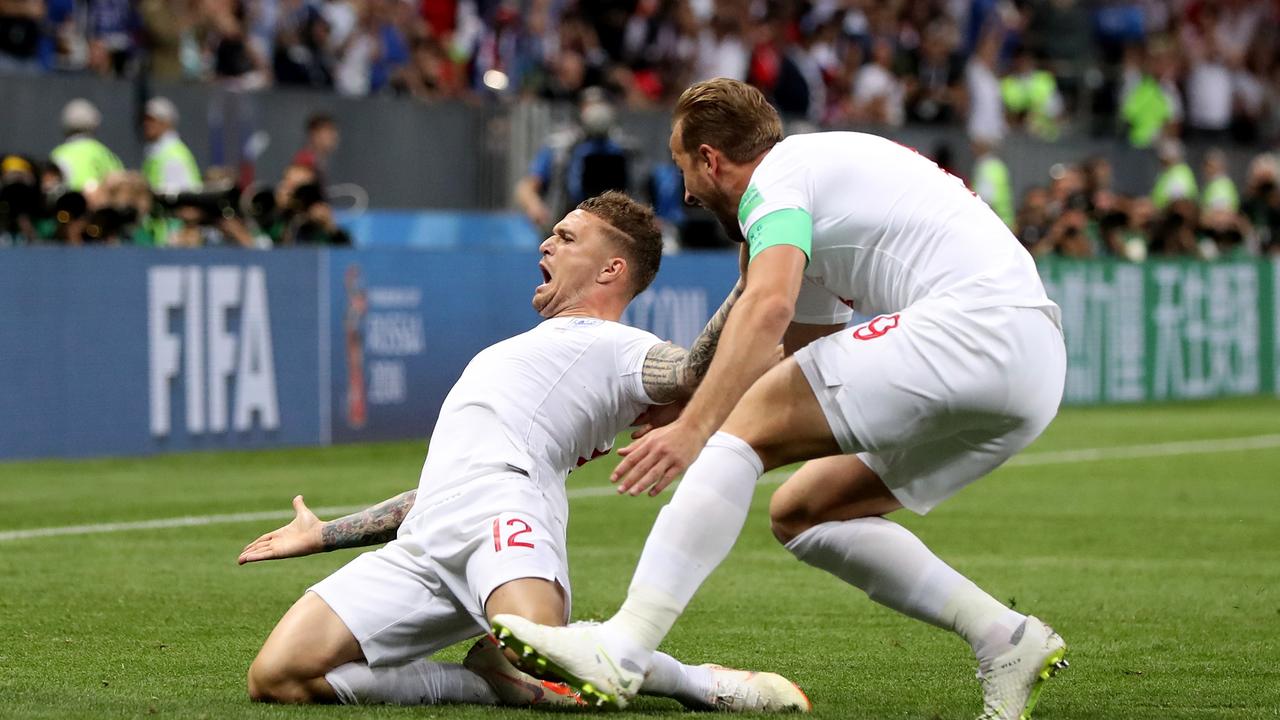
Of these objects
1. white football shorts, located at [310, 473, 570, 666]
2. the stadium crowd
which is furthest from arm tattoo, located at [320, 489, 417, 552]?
the stadium crowd

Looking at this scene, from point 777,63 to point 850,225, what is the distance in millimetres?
18248

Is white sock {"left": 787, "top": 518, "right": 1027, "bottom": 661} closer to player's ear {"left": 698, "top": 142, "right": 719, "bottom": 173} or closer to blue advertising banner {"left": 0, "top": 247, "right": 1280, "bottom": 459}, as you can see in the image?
player's ear {"left": 698, "top": 142, "right": 719, "bottom": 173}

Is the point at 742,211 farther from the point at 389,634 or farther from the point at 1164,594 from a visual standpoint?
the point at 1164,594

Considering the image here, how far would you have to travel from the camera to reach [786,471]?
47.6ft

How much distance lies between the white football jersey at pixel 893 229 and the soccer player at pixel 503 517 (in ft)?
1.26

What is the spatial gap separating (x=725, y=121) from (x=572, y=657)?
1.36 m

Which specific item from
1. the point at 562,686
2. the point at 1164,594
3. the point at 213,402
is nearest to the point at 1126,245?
the point at 213,402

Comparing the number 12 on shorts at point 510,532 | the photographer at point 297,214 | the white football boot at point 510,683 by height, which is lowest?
the photographer at point 297,214

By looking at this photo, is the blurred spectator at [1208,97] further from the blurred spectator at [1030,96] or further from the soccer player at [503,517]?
the soccer player at [503,517]

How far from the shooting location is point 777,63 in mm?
23141

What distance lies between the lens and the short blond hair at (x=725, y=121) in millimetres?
5180

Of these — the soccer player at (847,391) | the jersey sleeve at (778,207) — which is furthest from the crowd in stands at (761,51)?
the jersey sleeve at (778,207)

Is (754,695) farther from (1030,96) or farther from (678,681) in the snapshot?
(1030,96)

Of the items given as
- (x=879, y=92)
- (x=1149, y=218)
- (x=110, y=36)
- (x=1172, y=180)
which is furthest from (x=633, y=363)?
(x=1172, y=180)
